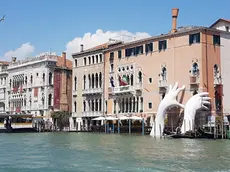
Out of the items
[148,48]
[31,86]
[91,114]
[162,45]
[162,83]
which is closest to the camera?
[162,83]

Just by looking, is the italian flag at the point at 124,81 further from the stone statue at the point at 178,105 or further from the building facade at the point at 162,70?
the stone statue at the point at 178,105

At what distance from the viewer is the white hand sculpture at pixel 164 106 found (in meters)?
34.1

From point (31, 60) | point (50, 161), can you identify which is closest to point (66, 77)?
point (31, 60)

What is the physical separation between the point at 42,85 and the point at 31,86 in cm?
222

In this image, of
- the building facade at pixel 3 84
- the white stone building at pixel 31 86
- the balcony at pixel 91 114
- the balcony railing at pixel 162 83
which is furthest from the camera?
the building facade at pixel 3 84

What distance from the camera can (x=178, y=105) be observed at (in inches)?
1348

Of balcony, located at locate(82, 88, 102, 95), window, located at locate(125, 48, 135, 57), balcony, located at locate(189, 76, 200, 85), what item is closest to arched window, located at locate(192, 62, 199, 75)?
balcony, located at locate(189, 76, 200, 85)

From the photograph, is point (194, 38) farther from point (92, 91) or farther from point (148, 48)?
point (92, 91)

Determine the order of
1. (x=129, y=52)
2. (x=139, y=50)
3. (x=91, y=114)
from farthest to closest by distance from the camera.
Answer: (x=91, y=114)
(x=129, y=52)
(x=139, y=50)

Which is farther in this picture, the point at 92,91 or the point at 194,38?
the point at 92,91

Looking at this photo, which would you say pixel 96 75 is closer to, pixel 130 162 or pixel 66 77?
pixel 66 77

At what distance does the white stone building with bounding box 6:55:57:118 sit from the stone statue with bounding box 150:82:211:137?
61.3ft

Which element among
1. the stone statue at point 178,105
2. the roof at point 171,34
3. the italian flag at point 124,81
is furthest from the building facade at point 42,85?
the stone statue at point 178,105

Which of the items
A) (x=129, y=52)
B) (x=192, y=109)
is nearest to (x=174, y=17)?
(x=129, y=52)
